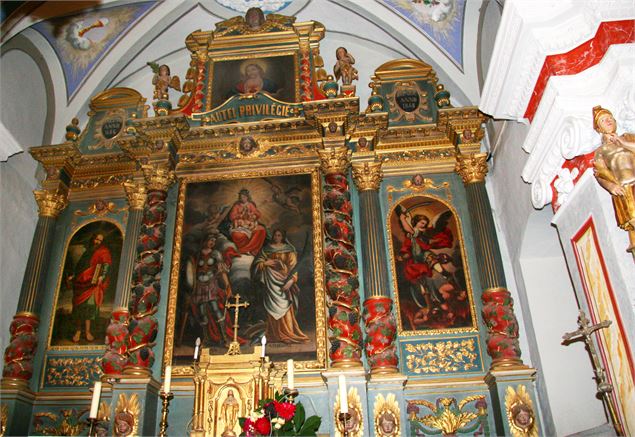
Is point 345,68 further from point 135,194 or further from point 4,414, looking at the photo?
point 4,414

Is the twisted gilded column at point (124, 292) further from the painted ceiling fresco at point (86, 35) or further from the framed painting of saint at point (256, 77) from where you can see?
the painted ceiling fresco at point (86, 35)

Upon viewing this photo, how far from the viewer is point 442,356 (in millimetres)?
7613

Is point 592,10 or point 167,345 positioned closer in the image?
point 592,10

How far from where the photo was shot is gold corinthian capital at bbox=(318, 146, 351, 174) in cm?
854

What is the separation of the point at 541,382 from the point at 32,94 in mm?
9071

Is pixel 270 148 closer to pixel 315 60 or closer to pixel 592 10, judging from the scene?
pixel 315 60

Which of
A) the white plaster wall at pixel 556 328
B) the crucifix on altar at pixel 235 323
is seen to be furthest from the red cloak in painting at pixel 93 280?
the white plaster wall at pixel 556 328

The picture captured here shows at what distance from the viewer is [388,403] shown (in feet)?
22.9

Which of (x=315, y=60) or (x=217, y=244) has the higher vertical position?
(x=315, y=60)

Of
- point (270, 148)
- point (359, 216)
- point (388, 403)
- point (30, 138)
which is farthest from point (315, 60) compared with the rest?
point (388, 403)

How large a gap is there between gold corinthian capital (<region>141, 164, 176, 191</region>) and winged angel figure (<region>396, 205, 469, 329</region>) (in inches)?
140

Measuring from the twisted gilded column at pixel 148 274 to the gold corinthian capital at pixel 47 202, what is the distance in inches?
61.5

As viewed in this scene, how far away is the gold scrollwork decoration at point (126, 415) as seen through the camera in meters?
6.95

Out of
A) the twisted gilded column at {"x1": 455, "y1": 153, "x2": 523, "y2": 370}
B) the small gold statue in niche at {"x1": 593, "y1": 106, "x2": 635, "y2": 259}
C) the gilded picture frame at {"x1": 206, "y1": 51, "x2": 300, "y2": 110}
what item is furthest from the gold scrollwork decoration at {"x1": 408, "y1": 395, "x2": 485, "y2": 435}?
the gilded picture frame at {"x1": 206, "y1": 51, "x2": 300, "y2": 110}
